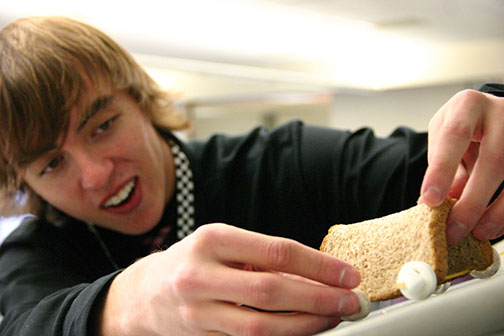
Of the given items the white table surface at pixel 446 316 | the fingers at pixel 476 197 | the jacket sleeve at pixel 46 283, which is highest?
the fingers at pixel 476 197

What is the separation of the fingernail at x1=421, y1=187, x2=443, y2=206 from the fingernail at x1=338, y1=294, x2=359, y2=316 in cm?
17

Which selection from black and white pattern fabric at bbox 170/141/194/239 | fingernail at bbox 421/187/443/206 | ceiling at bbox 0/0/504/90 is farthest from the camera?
ceiling at bbox 0/0/504/90

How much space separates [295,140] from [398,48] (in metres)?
4.79

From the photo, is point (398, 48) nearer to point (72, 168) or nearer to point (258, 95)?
point (258, 95)

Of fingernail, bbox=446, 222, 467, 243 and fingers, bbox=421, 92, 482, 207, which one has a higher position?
fingers, bbox=421, 92, 482, 207

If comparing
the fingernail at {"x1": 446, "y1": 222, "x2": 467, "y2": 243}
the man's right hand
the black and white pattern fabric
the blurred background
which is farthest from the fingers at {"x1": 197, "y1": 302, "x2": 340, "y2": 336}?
the blurred background

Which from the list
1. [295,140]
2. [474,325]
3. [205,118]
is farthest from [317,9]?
[205,118]

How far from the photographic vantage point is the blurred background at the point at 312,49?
3.38 metres

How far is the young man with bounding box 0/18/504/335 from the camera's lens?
0.50m

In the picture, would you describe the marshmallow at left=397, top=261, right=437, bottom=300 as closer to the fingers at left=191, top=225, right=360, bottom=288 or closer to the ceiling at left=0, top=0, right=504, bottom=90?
the fingers at left=191, top=225, right=360, bottom=288

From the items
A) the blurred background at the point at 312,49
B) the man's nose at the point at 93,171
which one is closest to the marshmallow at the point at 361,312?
the man's nose at the point at 93,171

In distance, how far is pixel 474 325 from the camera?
1.67ft

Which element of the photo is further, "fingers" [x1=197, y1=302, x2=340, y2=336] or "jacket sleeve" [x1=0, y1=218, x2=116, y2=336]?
"jacket sleeve" [x1=0, y1=218, x2=116, y2=336]

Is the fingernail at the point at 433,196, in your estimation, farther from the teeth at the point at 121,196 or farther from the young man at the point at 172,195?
the teeth at the point at 121,196
